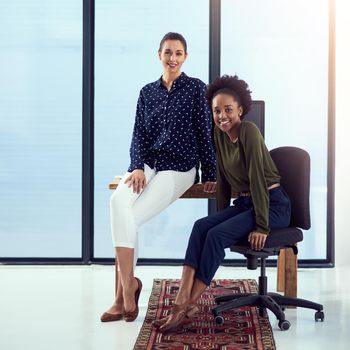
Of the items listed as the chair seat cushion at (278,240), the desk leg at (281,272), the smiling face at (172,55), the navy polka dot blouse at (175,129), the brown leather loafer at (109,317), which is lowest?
the brown leather loafer at (109,317)

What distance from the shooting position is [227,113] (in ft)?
12.1

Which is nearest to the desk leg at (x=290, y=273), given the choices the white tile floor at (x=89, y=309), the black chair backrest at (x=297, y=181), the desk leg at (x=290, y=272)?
the desk leg at (x=290, y=272)

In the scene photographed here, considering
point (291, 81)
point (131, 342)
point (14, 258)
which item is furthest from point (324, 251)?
point (131, 342)

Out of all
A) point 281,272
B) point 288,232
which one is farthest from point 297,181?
point 281,272

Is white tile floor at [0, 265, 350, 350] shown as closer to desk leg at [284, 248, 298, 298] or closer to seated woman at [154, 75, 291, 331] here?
desk leg at [284, 248, 298, 298]

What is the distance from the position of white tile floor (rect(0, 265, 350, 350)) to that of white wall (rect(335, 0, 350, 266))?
0.39m

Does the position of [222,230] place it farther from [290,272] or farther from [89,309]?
[89,309]

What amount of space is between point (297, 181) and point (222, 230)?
0.51 m

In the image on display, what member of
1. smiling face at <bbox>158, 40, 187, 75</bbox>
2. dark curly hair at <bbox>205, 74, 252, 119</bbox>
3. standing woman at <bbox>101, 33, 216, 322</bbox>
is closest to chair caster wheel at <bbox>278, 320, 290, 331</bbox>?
standing woman at <bbox>101, 33, 216, 322</bbox>

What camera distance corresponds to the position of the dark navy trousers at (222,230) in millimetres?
3521

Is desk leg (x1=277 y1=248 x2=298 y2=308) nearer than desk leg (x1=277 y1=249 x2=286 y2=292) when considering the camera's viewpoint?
Yes

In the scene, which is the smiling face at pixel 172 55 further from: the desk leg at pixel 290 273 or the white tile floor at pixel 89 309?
the white tile floor at pixel 89 309

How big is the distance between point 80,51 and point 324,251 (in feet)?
7.42

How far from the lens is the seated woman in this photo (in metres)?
3.52
